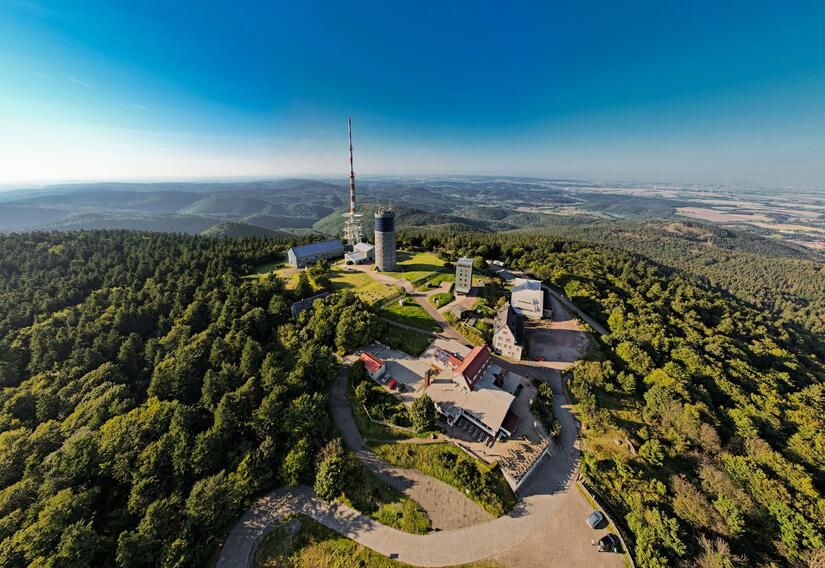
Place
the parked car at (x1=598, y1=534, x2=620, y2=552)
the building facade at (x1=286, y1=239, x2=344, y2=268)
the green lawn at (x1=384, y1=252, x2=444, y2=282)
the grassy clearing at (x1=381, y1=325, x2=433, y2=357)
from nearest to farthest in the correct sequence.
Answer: the parked car at (x1=598, y1=534, x2=620, y2=552) < the grassy clearing at (x1=381, y1=325, x2=433, y2=357) < the green lawn at (x1=384, y1=252, x2=444, y2=282) < the building facade at (x1=286, y1=239, x2=344, y2=268)

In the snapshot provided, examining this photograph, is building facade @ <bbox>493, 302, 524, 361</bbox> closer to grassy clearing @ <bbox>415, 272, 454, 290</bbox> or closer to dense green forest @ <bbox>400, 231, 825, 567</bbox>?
dense green forest @ <bbox>400, 231, 825, 567</bbox>

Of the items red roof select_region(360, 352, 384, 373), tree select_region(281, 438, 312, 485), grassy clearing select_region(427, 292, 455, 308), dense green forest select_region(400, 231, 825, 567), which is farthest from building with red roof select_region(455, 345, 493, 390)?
tree select_region(281, 438, 312, 485)

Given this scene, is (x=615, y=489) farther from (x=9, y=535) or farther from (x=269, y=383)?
(x=9, y=535)

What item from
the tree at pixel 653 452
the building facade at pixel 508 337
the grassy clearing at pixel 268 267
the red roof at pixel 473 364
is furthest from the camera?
the grassy clearing at pixel 268 267

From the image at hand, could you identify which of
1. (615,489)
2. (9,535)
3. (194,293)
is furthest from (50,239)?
(615,489)

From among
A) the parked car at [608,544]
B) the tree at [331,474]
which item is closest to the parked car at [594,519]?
the parked car at [608,544]

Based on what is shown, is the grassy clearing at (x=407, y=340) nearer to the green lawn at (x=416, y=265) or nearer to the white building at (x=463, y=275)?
the white building at (x=463, y=275)
